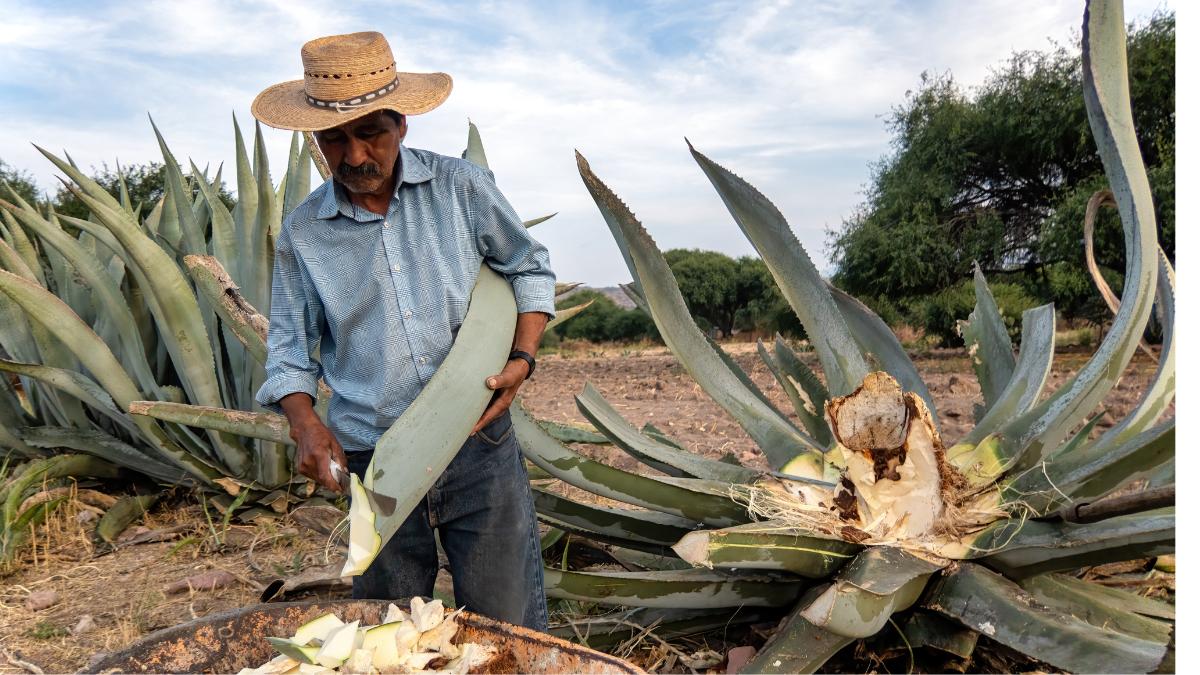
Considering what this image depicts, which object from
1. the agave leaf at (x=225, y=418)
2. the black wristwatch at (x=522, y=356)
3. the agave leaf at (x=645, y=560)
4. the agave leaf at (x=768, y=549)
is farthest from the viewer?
the agave leaf at (x=225, y=418)

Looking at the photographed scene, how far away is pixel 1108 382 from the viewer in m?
2.23

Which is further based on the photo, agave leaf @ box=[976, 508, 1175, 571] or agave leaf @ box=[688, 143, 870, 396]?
agave leaf @ box=[688, 143, 870, 396]

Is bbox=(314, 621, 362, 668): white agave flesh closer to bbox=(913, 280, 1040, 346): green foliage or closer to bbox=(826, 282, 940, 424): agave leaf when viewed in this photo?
bbox=(826, 282, 940, 424): agave leaf

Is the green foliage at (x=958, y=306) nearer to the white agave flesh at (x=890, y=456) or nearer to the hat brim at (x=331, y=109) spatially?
the white agave flesh at (x=890, y=456)

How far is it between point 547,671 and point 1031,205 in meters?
14.2

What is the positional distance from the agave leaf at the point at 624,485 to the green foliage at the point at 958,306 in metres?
11.6

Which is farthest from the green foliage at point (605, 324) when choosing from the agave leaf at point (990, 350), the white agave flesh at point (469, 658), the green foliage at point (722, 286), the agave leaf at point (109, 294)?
the white agave flesh at point (469, 658)

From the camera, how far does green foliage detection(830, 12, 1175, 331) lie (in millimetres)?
11695

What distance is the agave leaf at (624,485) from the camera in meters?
2.27

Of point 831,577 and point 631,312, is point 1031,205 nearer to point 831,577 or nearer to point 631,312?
point 831,577

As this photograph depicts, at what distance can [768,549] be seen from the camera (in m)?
1.90

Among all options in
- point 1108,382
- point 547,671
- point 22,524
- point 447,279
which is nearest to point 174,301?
point 22,524

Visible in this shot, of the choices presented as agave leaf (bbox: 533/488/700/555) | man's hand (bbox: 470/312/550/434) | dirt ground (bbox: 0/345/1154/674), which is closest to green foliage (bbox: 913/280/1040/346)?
dirt ground (bbox: 0/345/1154/674)

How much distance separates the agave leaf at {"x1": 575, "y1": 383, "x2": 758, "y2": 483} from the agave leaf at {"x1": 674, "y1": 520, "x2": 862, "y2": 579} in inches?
13.7
